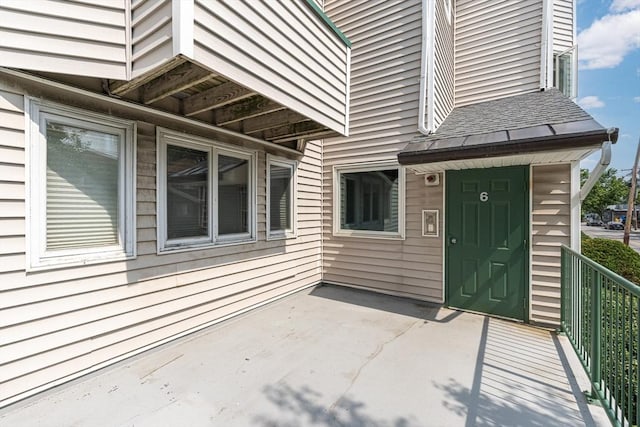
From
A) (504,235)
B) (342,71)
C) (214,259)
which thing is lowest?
(214,259)

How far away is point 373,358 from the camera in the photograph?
295cm

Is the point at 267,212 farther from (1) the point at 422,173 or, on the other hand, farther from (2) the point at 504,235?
(2) the point at 504,235

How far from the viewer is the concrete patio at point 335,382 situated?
2133 mm

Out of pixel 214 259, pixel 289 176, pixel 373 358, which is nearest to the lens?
pixel 373 358

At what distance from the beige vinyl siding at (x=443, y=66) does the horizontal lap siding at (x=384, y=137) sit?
13.4 inches

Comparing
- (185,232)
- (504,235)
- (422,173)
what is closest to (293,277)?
(185,232)

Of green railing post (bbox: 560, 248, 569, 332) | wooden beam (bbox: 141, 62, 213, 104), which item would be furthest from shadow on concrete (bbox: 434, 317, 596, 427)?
wooden beam (bbox: 141, 62, 213, 104)

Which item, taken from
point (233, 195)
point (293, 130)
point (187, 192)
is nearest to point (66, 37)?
point (187, 192)

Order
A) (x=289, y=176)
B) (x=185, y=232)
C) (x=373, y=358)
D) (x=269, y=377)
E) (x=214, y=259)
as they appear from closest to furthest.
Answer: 1. (x=269, y=377)
2. (x=373, y=358)
3. (x=185, y=232)
4. (x=214, y=259)
5. (x=289, y=176)

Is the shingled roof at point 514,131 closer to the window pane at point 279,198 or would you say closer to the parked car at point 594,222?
the window pane at point 279,198

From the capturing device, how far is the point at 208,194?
3598 mm

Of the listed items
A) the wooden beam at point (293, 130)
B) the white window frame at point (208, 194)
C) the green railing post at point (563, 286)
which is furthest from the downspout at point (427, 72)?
the white window frame at point (208, 194)

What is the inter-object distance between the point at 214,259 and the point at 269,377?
162 cm

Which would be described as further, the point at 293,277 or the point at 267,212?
the point at 293,277
